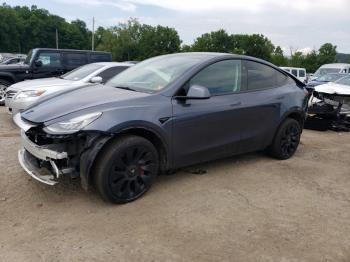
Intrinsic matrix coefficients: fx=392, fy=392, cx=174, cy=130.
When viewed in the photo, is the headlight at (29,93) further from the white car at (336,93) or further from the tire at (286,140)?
the white car at (336,93)

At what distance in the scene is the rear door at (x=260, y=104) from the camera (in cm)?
516

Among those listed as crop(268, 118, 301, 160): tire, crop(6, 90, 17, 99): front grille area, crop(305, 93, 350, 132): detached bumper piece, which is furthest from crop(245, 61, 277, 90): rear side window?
crop(6, 90, 17, 99): front grille area

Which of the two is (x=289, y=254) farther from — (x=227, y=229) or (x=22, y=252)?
(x=22, y=252)

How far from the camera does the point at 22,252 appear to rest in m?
Answer: 3.16

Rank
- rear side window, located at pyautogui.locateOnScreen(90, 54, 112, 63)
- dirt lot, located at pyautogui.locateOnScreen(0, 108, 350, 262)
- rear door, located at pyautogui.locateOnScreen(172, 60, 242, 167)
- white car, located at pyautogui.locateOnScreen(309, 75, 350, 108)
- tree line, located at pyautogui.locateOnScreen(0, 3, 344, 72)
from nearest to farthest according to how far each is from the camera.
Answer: dirt lot, located at pyautogui.locateOnScreen(0, 108, 350, 262), rear door, located at pyautogui.locateOnScreen(172, 60, 242, 167), white car, located at pyautogui.locateOnScreen(309, 75, 350, 108), rear side window, located at pyautogui.locateOnScreen(90, 54, 112, 63), tree line, located at pyautogui.locateOnScreen(0, 3, 344, 72)

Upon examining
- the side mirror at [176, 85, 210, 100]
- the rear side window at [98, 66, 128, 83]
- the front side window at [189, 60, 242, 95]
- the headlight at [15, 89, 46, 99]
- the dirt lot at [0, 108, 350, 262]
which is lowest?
the dirt lot at [0, 108, 350, 262]

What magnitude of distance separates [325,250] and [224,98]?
7.19 ft

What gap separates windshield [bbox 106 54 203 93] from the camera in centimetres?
458

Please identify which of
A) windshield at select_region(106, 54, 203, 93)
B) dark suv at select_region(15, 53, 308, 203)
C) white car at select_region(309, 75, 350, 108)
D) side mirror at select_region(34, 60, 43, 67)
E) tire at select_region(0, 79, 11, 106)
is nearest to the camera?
dark suv at select_region(15, 53, 308, 203)

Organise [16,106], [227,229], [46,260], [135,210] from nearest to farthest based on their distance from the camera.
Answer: [46,260], [227,229], [135,210], [16,106]

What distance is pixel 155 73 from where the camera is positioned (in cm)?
485

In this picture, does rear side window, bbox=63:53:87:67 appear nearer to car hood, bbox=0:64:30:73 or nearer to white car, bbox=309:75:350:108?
car hood, bbox=0:64:30:73

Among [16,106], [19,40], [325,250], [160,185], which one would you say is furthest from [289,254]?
[19,40]

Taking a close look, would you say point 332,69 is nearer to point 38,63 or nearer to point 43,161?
point 38,63
